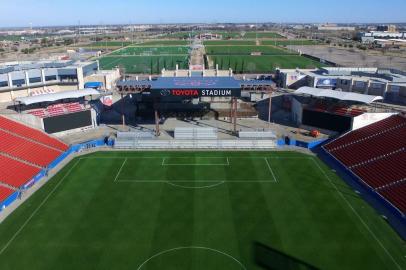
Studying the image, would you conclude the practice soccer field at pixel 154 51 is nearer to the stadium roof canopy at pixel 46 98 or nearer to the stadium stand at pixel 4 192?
the stadium roof canopy at pixel 46 98

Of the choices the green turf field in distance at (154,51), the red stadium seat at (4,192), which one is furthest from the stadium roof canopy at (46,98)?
the green turf field in distance at (154,51)

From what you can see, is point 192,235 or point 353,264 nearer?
point 353,264

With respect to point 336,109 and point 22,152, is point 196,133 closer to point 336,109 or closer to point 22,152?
point 336,109

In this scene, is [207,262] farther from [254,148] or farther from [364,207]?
[254,148]

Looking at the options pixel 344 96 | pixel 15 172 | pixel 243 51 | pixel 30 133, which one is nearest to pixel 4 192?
pixel 15 172

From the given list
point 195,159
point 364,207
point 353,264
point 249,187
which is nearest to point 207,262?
point 353,264

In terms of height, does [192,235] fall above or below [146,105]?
below

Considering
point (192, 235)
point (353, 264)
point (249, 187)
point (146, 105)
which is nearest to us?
point (353, 264)
